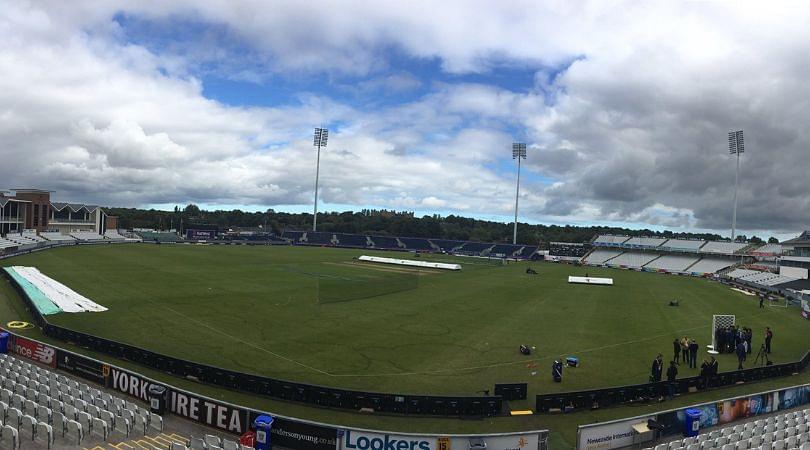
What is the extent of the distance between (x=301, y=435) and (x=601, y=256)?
107 meters

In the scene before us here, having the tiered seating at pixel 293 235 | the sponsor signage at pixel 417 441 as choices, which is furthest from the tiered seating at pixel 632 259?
the sponsor signage at pixel 417 441

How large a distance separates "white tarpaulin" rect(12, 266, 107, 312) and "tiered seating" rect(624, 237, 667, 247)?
106 meters

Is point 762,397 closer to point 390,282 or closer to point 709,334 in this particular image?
point 709,334

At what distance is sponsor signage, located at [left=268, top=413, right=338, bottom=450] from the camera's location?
44.1ft

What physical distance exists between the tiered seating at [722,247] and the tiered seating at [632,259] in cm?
954

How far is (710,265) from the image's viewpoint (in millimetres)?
90875

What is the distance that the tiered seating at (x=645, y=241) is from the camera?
107 metres

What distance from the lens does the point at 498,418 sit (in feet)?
55.3

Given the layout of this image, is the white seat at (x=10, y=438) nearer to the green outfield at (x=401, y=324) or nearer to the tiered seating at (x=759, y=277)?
the green outfield at (x=401, y=324)

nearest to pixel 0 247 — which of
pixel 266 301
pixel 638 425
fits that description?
pixel 266 301

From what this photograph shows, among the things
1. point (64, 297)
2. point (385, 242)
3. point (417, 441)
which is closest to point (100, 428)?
Result: point (417, 441)

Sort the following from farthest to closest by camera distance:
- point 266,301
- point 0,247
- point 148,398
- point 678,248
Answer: point 678,248 < point 0,247 < point 266,301 < point 148,398

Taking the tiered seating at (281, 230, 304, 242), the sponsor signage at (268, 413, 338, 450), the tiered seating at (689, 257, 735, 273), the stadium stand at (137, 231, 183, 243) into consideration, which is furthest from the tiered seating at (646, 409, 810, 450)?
the tiered seating at (281, 230, 304, 242)

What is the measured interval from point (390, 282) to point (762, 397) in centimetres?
3314
